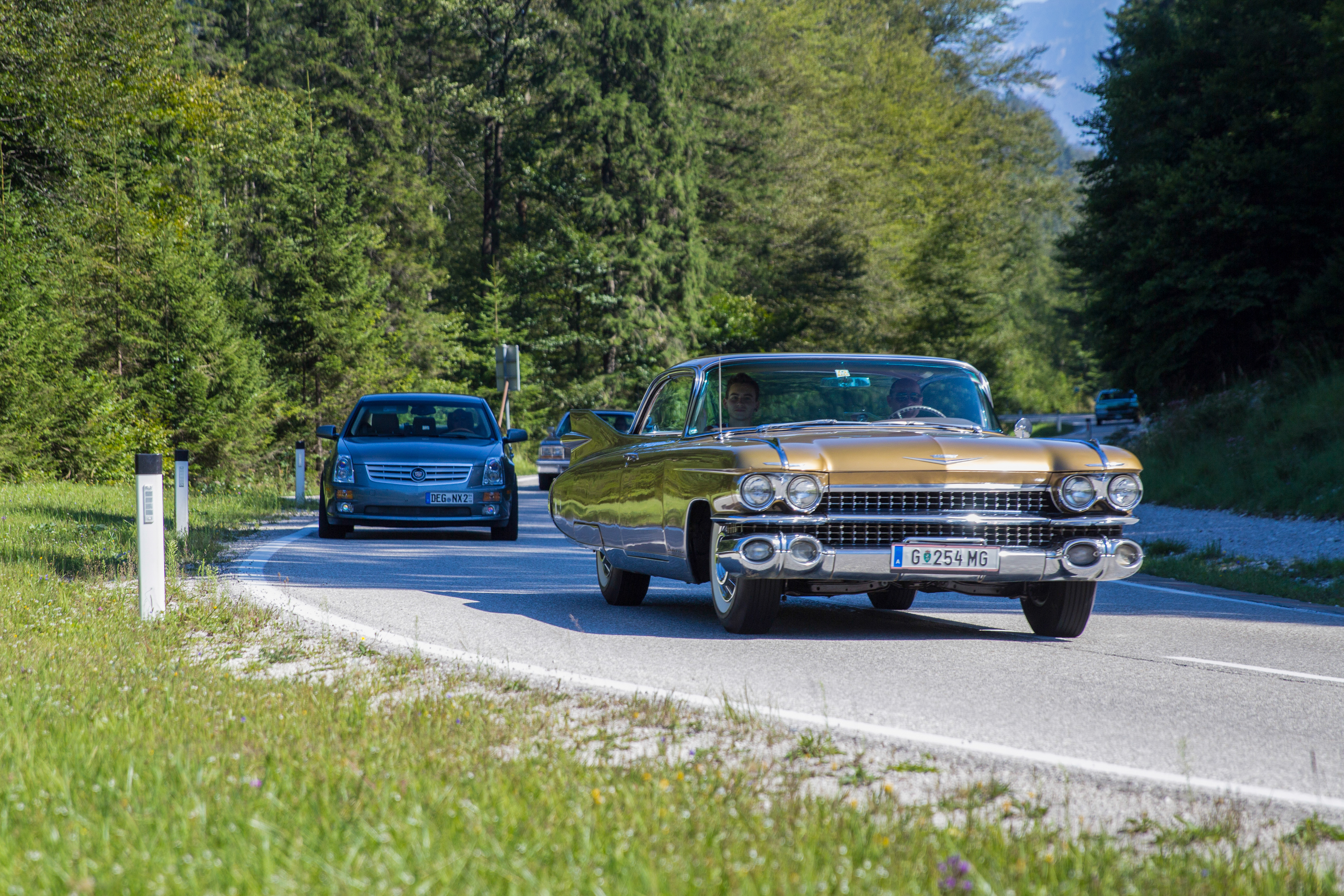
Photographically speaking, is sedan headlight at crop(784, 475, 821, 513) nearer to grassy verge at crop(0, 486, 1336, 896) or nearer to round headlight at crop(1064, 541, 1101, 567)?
round headlight at crop(1064, 541, 1101, 567)

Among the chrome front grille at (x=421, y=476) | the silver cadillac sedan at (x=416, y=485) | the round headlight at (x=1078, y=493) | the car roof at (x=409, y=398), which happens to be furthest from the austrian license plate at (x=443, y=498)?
the round headlight at (x=1078, y=493)

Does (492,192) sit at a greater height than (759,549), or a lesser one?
greater

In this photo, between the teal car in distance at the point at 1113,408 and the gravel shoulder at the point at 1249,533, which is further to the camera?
the teal car in distance at the point at 1113,408

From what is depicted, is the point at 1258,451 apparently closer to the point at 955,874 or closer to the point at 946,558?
the point at 946,558

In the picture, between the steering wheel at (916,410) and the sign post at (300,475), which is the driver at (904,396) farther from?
the sign post at (300,475)

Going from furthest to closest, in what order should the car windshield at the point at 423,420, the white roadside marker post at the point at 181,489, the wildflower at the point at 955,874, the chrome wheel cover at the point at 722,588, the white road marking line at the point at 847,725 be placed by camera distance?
the car windshield at the point at 423,420 < the white roadside marker post at the point at 181,489 < the chrome wheel cover at the point at 722,588 < the white road marking line at the point at 847,725 < the wildflower at the point at 955,874

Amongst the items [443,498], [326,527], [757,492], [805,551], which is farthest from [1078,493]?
[326,527]

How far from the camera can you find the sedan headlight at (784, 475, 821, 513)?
7.27 m

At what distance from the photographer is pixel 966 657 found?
7.23 meters

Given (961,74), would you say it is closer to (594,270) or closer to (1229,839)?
(594,270)

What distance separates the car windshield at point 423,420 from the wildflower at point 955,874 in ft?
43.8

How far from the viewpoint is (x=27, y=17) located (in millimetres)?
24641

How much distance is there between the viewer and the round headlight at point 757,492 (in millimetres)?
7262

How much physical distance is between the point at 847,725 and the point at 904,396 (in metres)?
3.73
